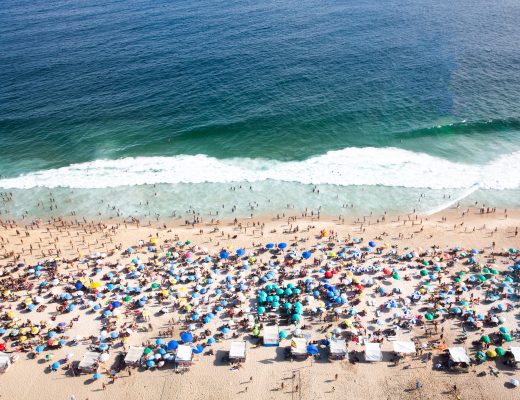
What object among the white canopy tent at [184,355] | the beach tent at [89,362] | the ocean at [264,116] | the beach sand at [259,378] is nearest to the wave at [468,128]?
the ocean at [264,116]

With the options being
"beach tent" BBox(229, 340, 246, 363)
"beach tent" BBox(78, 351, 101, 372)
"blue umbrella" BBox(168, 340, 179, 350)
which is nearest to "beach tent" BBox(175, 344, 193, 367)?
"blue umbrella" BBox(168, 340, 179, 350)

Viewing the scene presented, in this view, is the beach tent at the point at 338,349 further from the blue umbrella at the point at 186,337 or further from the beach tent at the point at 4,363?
the beach tent at the point at 4,363

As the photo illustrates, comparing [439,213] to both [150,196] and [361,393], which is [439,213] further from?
[150,196]

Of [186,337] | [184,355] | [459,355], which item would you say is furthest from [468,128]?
[184,355]

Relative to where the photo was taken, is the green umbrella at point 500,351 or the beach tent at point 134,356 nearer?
the green umbrella at point 500,351

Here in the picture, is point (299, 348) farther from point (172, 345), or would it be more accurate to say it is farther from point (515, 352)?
point (515, 352)

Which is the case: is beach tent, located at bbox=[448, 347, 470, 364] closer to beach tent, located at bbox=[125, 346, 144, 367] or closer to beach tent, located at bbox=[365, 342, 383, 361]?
beach tent, located at bbox=[365, 342, 383, 361]

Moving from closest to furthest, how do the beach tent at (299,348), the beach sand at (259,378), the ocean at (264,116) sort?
1. the beach sand at (259,378)
2. the beach tent at (299,348)
3. the ocean at (264,116)
